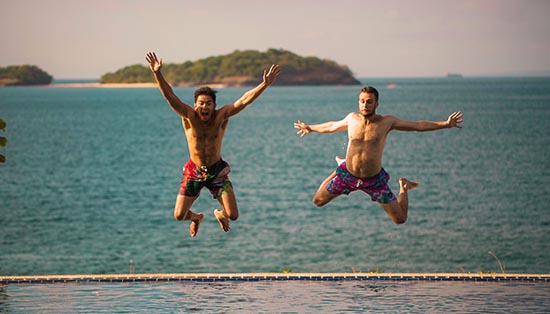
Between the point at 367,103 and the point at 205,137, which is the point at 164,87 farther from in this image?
the point at 367,103

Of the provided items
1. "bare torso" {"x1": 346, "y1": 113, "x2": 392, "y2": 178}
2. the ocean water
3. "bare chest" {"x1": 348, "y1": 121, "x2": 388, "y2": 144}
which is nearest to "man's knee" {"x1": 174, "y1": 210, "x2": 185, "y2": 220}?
"bare torso" {"x1": 346, "y1": 113, "x2": 392, "y2": 178}

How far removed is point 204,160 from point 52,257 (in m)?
36.1

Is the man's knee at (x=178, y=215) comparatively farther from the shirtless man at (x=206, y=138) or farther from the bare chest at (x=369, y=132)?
the bare chest at (x=369, y=132)

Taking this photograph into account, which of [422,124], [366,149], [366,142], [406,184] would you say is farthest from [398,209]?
[422,124]

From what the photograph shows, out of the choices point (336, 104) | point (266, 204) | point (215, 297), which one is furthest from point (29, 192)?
point (336, 104)

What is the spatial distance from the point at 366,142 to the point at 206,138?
2474 mm

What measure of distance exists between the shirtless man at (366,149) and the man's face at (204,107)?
133 cm

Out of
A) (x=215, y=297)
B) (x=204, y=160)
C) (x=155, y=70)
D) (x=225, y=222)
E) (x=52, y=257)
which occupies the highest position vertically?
(x=155, y=70)

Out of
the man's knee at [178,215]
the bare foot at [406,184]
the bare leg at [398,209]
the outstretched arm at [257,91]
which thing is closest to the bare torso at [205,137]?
the outstretched arm at [257,91]

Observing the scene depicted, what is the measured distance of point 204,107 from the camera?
49.6 ft

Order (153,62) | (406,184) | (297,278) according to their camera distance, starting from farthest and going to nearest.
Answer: (297,278)
(406,184)
(153,62)

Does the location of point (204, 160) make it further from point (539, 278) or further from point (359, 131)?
point (539, 278)

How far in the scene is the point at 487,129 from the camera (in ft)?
392

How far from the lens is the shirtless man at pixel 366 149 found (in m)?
15.6
